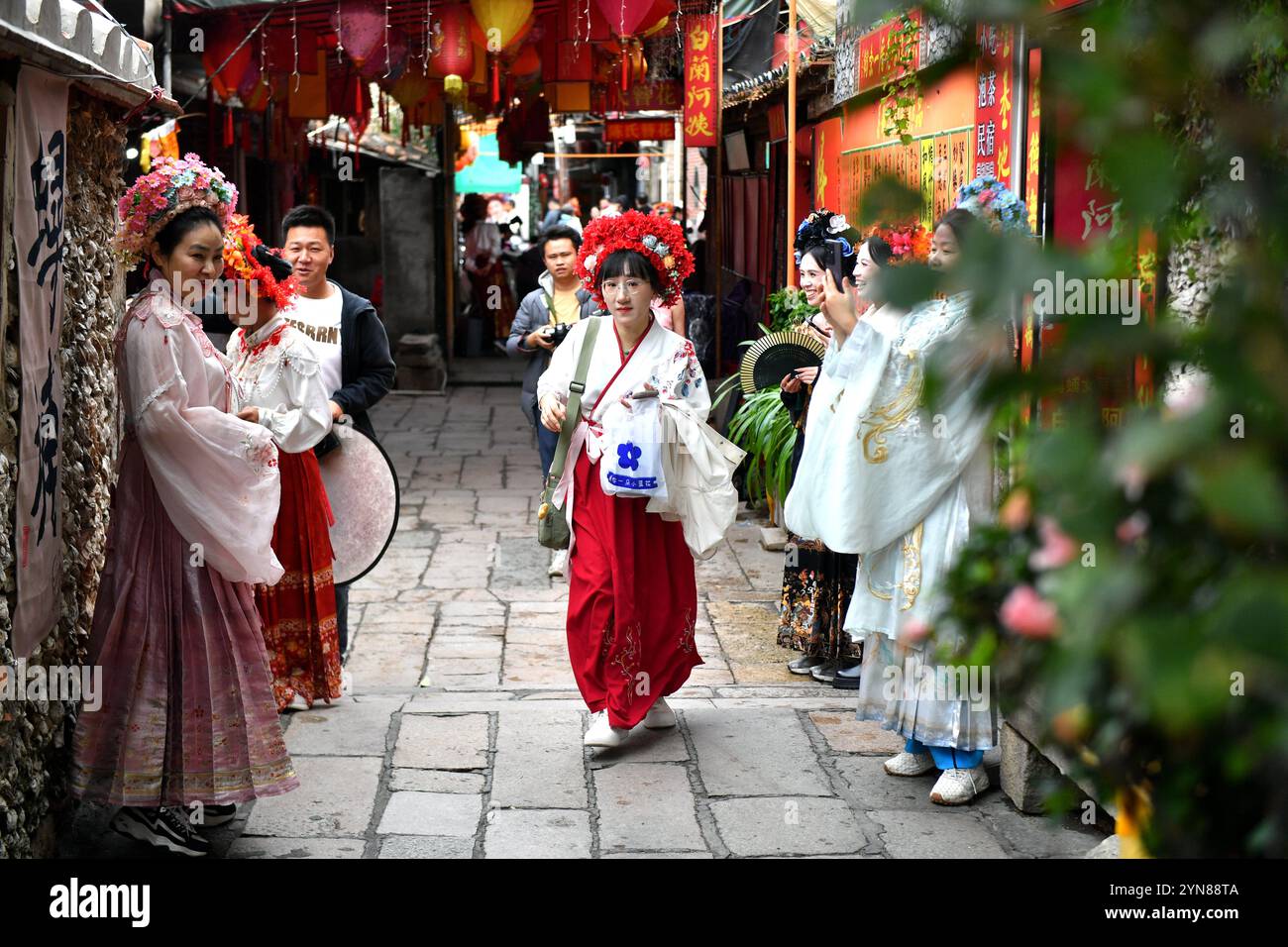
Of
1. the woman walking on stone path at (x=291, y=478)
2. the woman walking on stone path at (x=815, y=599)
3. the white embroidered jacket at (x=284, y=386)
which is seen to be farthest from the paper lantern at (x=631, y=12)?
the white embroidered jacket at (x=284, y=386)

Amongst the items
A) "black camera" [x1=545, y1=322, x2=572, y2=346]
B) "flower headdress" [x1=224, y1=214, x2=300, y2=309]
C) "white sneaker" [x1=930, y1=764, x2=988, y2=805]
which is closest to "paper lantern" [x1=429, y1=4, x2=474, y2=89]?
"black camera" [x1=545, y1=322, x2=572, y2=346]

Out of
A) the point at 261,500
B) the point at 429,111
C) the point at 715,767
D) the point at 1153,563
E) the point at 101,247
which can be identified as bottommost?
the point at 715,767

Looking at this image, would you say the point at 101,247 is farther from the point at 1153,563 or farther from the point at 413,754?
the point at 1153,563

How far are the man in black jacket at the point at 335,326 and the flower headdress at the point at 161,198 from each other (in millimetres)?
1692

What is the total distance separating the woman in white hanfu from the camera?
4.66m

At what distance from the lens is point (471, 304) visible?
19531 mm

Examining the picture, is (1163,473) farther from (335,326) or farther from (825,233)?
(335,326)

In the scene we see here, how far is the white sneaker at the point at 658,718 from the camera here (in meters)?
5.41

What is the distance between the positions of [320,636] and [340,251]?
1417 centimetres

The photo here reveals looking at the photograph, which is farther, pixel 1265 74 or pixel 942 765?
pixel 942 765

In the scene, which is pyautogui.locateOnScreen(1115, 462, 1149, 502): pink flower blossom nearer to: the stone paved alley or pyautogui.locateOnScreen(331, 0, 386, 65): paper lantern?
the stone paved alley

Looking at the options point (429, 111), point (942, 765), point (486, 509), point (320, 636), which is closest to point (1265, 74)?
point (942, 765)

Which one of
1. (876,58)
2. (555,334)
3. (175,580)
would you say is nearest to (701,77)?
(876,58)

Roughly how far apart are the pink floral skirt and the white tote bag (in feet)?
5.11
